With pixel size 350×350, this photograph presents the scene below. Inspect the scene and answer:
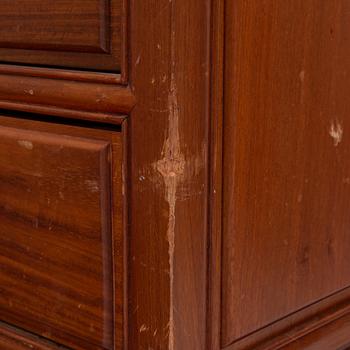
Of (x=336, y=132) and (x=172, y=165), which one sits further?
(x=336, y=132)

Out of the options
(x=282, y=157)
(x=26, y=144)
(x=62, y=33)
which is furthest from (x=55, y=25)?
(x=282, y=157)

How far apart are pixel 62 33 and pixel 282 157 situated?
8.9 inches

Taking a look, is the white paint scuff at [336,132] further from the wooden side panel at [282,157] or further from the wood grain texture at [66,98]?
the wood grain texture at [66,98]

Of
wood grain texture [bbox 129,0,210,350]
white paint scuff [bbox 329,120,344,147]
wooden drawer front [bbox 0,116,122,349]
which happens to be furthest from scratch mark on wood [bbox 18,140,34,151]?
white paint scuff [bbox 329,120,344,147]

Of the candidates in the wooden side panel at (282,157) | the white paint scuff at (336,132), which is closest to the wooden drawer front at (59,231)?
the wooden side panel at (282,157)

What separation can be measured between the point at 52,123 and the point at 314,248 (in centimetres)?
28

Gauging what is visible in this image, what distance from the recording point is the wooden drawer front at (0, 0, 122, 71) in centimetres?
68

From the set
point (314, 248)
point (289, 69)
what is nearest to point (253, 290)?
point (314, 248)

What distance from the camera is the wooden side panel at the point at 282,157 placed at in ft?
2.28

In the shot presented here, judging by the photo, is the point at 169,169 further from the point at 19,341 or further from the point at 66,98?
the point at 19,341

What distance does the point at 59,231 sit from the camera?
74 cm

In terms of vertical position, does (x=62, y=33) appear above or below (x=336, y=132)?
above

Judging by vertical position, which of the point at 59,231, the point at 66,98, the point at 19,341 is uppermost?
the point at 66,98

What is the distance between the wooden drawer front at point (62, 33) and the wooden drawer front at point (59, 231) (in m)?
0.06
